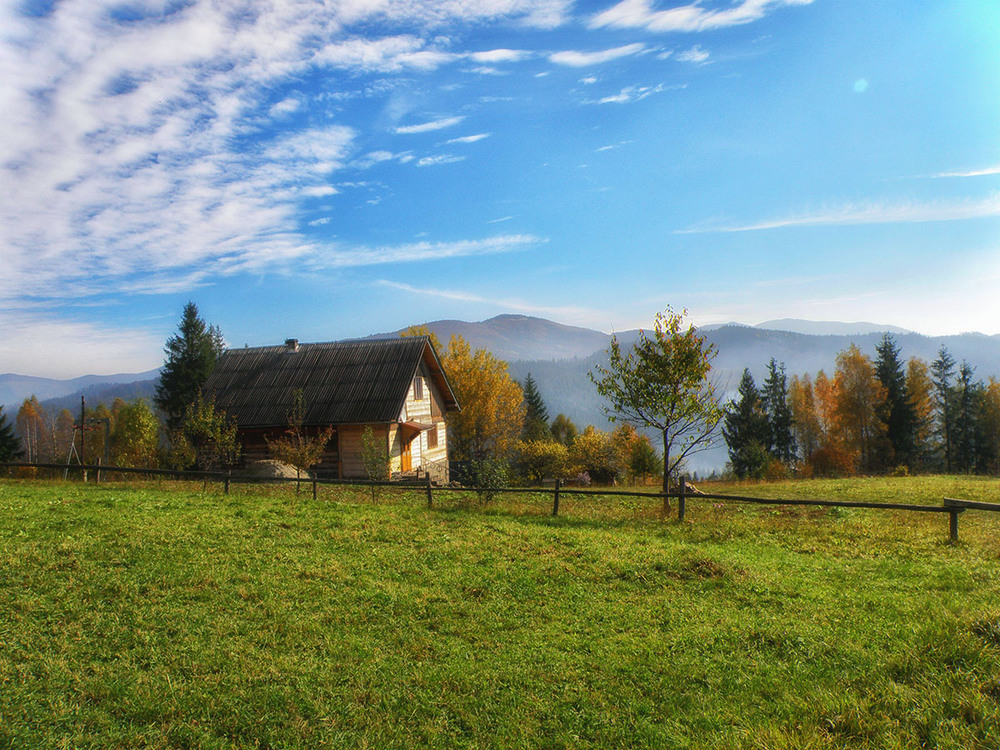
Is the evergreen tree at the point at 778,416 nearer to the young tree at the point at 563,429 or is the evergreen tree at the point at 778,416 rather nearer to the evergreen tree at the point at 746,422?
the evergreen tree at the point at 746,422

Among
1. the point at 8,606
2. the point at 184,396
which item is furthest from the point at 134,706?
the point at 184,396

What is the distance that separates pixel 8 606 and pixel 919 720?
10.9 m

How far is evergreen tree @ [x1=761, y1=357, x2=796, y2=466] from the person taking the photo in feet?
238

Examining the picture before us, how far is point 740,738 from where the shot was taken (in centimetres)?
497

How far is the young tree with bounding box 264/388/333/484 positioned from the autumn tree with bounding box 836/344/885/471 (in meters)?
56.3

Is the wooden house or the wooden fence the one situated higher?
the wooden house

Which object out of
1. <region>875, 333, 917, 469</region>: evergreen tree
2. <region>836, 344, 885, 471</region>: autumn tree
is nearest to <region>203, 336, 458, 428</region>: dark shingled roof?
<region>875, 333, 917, 469</region>: evergreen tree

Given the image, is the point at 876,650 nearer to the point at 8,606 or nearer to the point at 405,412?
the point at 8,606

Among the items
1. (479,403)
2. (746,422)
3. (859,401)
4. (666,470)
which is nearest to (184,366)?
(479,403)

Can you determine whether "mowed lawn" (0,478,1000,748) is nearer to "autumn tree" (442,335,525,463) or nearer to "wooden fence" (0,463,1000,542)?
"wooden fence" (0,463,1000,542)

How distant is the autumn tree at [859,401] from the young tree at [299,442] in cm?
5626

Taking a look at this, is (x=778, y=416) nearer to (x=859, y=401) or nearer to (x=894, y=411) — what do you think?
(x=859, y=401)

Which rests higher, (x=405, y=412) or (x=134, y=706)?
(x=405, y=412)

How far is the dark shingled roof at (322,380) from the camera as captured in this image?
88.9ft
